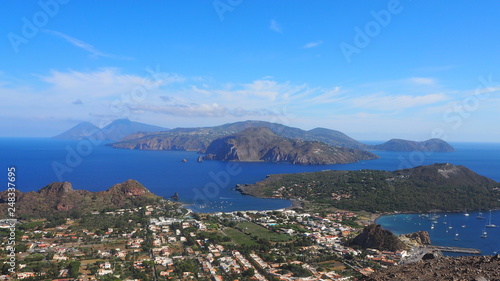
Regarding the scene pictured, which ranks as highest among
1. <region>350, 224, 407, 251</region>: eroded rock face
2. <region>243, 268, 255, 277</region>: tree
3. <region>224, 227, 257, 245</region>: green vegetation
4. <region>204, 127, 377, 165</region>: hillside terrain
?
<region>204, 127, 377, 165</region>: hillside terrain

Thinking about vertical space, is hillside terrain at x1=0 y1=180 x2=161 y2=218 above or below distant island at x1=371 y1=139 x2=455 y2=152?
below

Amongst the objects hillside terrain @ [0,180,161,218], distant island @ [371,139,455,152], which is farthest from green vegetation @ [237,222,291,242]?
distant island @ [371,139,455,152]

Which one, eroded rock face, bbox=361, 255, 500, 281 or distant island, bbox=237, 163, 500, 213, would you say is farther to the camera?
distant island, bbox=237, 163, 500, 213

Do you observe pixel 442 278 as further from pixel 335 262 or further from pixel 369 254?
pixel 369 254

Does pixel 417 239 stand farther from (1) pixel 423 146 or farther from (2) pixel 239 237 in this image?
(1) pixel 423 146

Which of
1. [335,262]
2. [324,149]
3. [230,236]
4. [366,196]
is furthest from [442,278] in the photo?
[324,149]

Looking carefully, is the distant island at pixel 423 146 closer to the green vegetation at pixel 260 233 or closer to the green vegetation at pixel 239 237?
the green vegetation at pixel 260 233

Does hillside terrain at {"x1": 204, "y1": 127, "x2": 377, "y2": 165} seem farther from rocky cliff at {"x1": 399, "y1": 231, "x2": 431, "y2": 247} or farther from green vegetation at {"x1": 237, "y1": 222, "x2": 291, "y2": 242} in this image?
rocky cliff at {"x1": 399, "y1": 231, "x2": 431, "y2": 247}
